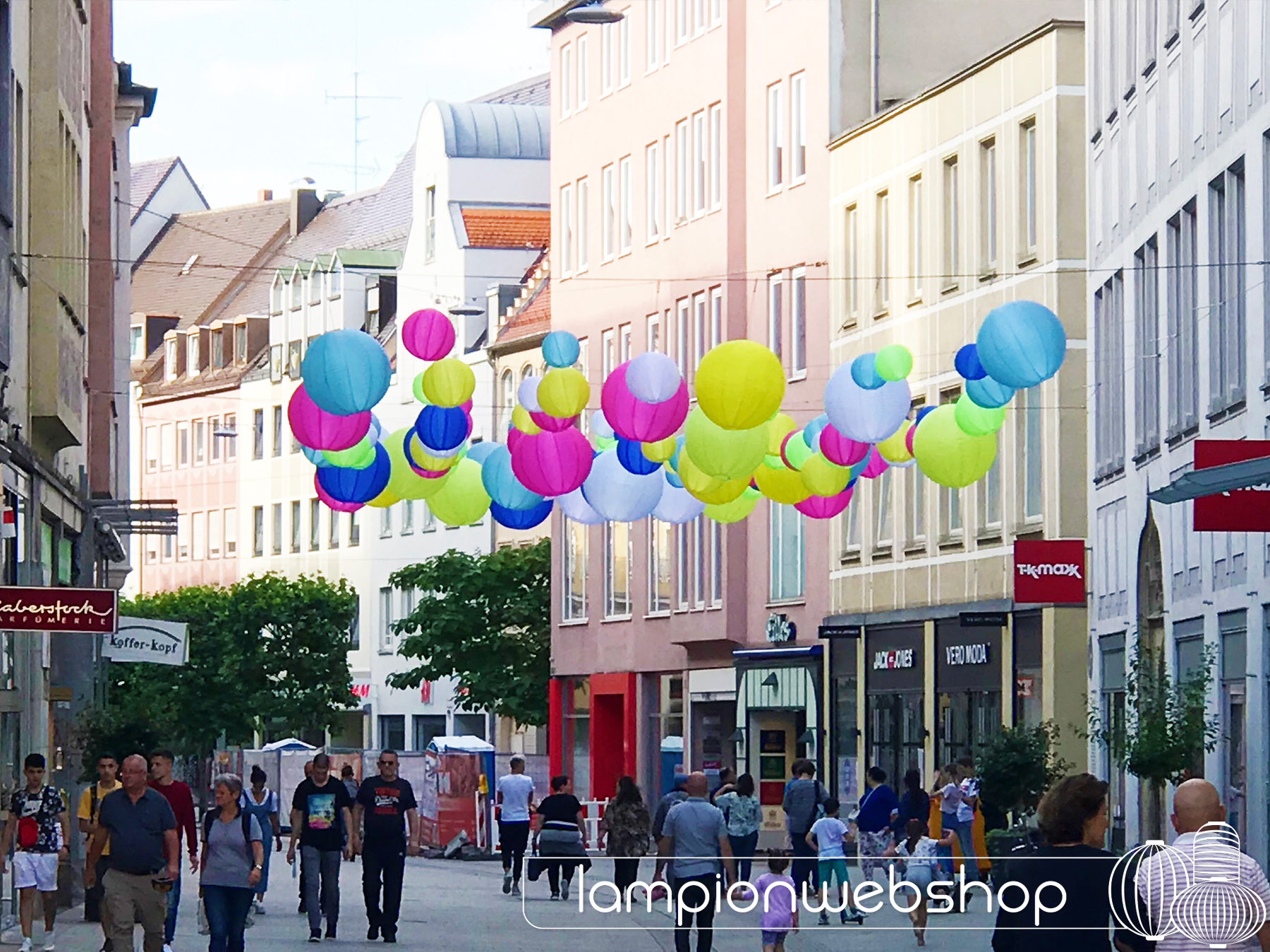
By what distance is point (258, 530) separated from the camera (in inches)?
3728

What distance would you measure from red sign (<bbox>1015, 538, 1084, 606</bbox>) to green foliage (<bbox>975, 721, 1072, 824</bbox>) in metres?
2.10

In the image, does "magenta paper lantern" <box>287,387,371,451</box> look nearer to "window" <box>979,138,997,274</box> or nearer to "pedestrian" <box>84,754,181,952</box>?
"pedestrian" <box>84,754,181,952</box>

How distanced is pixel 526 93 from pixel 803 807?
60769 mm

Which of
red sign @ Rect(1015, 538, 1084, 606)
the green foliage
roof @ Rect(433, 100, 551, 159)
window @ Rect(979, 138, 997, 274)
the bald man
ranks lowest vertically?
the green foliage

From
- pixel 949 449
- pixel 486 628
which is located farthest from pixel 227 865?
pixel 486 628

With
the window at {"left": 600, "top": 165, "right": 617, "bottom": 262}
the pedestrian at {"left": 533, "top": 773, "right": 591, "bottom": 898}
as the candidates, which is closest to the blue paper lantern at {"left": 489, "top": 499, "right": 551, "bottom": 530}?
the pedestrian at {"left": 533, "top": 773, "right": 591, "bottom": 898}

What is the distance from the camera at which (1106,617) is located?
35188 millimetres

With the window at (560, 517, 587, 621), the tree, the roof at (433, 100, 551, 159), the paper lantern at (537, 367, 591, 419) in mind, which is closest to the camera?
the paper lantern at (537, 367, 591, 419)

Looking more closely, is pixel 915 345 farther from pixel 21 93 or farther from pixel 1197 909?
pixel 1197 909

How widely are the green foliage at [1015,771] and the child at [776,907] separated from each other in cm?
1034

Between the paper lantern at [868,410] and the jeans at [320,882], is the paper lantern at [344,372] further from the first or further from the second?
the jeans at [320,882]

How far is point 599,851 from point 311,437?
88.1 ft

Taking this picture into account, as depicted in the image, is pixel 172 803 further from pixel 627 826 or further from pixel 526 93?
pixel 526 93

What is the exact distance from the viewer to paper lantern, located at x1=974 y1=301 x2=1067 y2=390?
67.3ft
